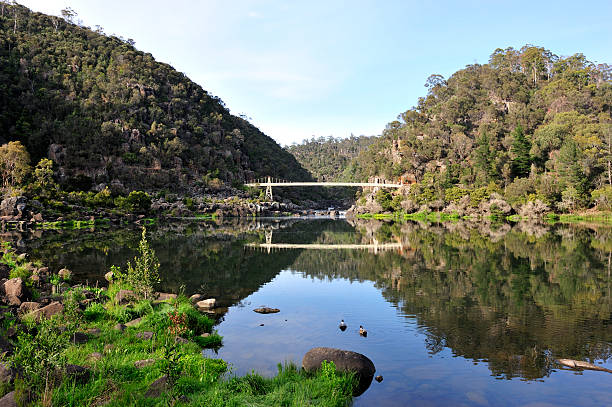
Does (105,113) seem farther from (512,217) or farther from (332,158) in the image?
(332,158)

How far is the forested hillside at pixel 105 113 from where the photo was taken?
79.4 metres

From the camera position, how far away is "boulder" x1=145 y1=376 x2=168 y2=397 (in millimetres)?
5574

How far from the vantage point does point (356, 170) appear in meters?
142

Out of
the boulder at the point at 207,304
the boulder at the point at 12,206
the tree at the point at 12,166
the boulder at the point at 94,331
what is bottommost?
the boulder at the point at 207,304

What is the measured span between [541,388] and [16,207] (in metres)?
51.5

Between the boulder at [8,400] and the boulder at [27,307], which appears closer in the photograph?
the boulder at [8,400]

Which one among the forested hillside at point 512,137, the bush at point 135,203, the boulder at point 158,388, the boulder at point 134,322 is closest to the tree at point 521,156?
the forested hillside at point 512,137

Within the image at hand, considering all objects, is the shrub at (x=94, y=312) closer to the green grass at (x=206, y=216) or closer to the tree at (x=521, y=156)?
the green grass at (x=206, y=216)

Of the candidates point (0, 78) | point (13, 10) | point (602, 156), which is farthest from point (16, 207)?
point (13, 10)

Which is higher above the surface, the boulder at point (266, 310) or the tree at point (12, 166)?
the tree at point (12, 166)

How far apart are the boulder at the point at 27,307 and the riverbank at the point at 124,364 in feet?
0.07

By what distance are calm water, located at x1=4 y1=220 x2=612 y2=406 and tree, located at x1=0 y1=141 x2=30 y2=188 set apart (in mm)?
32161

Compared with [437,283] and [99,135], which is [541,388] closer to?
[437,283]

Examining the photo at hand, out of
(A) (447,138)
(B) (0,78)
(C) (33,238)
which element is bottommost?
(C) (33,238)
